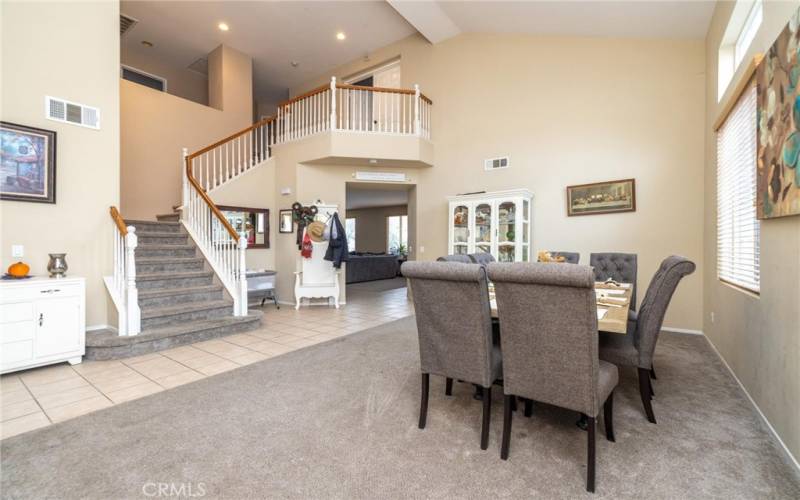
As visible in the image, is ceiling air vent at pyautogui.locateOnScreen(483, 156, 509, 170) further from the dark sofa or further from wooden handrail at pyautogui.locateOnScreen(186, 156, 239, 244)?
the dark sofa

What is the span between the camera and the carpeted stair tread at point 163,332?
136 inches

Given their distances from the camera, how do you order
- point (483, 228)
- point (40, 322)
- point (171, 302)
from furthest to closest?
1. point (483, 228)
2. point (171, 302)
3. point (40, 322)

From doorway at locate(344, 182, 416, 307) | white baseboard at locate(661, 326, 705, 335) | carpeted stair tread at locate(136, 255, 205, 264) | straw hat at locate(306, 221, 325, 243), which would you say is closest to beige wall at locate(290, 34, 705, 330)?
white baseboard at locate(661, 326, 705, 335)

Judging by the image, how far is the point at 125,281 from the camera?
3834 millimetres

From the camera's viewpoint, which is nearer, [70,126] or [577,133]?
[70,126]

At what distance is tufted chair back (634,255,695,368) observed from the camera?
2121 mm

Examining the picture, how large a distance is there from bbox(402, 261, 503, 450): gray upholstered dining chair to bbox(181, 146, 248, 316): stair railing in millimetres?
3399

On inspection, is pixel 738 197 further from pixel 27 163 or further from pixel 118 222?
pixel 27 163

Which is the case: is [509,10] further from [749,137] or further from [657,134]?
[749,137]

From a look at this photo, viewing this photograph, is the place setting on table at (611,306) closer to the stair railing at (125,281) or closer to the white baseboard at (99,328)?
the stair railing at (125,281)

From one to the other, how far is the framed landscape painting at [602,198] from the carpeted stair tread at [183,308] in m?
4.96

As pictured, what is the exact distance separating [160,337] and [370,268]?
695 centimetres

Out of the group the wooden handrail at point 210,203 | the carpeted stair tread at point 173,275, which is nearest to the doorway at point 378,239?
the wooden handrail at point 210,203

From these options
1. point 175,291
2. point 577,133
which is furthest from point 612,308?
point 175,291
